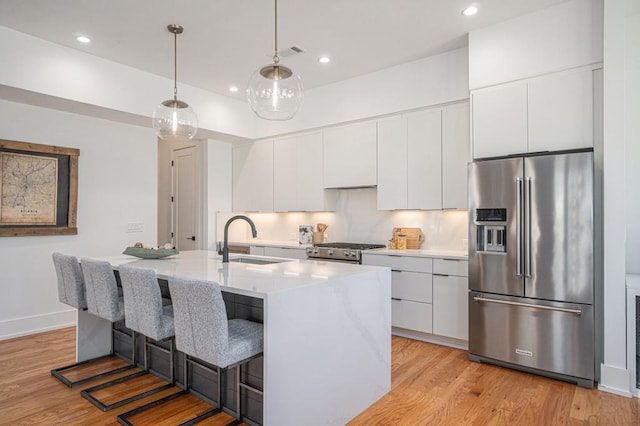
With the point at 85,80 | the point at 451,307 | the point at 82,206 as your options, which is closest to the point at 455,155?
the point at 451,307

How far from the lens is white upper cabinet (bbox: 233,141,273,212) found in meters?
5.74

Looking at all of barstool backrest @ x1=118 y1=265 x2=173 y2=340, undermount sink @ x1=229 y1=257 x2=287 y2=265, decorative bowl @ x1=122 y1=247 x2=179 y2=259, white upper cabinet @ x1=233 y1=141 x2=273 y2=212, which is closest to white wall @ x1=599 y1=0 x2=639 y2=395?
undermount sink @ x1=229 y1=257 x2=287 y2=265

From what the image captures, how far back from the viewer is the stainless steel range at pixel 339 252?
4336mm

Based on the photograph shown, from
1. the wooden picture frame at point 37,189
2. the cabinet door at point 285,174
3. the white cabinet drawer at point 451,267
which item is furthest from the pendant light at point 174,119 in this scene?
the white cabinet drawer at point 451,267

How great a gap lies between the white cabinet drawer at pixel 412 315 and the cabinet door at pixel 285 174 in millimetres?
2048

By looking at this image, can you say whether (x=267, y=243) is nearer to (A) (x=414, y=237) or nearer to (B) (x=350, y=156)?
(B) (x=350, y=156)

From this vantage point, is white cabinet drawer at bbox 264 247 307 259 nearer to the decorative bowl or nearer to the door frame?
the door frame

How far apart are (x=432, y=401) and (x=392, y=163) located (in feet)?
8.48

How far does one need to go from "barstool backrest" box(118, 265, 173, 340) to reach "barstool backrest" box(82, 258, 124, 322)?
285 millimetres

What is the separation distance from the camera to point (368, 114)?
15.2ft

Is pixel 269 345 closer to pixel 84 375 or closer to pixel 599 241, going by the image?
pixel 84 375

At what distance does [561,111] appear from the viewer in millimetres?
3129

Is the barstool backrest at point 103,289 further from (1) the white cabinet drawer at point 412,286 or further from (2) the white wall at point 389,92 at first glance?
(2) the white wall at point 389,92

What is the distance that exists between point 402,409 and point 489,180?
1930 millimetres
